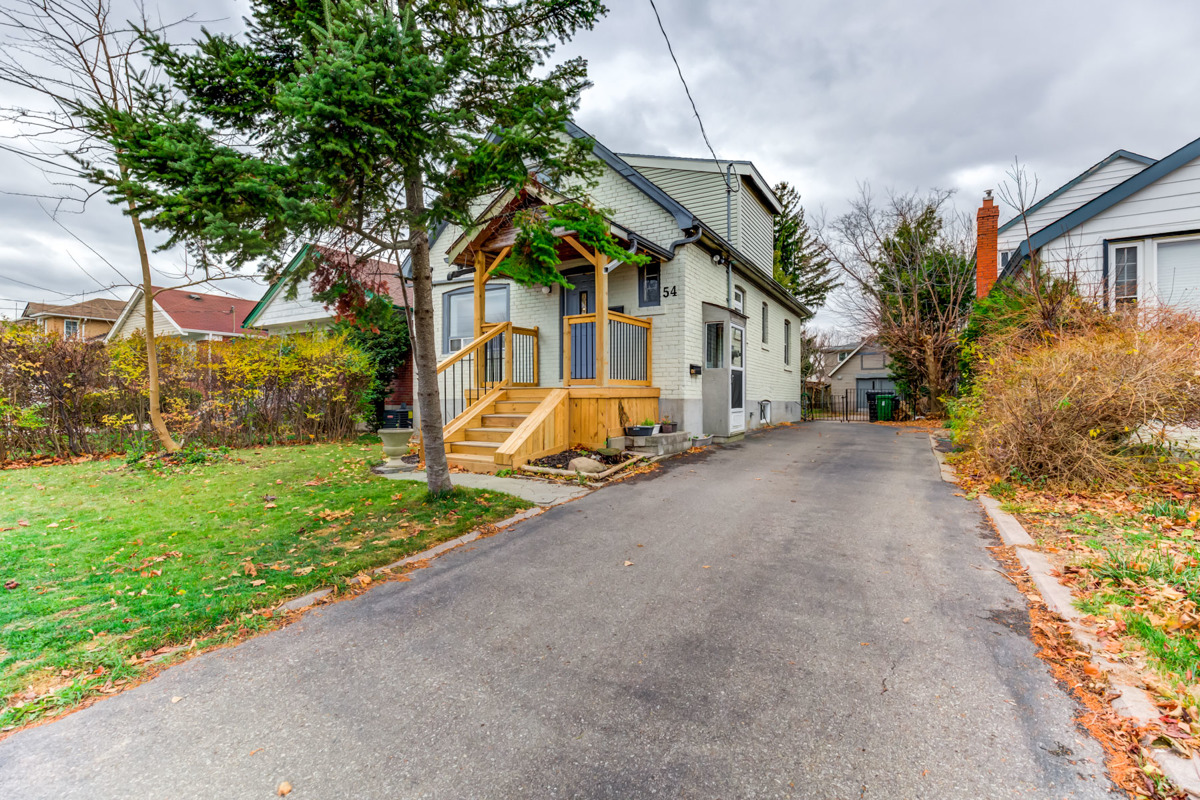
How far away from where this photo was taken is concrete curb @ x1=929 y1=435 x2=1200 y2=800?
5.99 ft

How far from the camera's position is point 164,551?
4.22m

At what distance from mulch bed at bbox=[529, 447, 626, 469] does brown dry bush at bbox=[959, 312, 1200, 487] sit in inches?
205

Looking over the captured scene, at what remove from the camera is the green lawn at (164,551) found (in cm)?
271

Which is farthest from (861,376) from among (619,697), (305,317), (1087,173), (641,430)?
(619,697)

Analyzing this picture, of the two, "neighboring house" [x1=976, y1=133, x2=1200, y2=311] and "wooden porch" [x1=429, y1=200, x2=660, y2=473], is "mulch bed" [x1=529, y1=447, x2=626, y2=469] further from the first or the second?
"neighboring house" [x1=976, y1=133, x2=1200, y2=311]

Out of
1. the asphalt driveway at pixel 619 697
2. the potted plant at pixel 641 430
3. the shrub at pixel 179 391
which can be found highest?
the shrub at pixel 179 391

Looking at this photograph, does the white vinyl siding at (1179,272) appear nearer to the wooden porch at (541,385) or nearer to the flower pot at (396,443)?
the wooden porch at (541,385)

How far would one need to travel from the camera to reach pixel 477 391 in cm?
1031

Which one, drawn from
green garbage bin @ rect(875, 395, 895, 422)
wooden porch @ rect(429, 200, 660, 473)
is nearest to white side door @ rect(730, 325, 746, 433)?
wooden porch @ rect(429, 200, 660, 473)

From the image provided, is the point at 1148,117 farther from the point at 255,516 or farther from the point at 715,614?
the point at 255,516

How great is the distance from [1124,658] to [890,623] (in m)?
1.05

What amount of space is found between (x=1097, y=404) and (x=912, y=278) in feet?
52.4

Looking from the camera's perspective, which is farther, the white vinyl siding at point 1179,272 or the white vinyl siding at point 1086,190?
the white vinyl siding at point 1086,190

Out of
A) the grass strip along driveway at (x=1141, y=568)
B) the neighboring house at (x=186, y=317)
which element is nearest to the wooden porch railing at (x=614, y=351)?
the grass strip along driveway at (x=1141, y=568)
